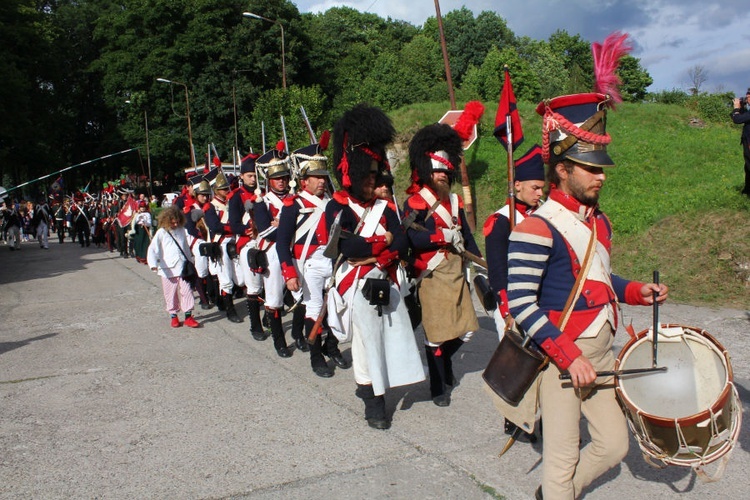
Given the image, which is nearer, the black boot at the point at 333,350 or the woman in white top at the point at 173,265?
the black boot at the point at 333,350

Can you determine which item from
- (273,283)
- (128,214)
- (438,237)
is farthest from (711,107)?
(438,237)

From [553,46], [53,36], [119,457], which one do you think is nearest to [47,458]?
[119,457]

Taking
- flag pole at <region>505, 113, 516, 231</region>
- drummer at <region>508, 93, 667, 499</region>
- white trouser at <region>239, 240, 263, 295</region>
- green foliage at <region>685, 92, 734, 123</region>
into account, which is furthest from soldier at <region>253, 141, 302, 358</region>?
green foliage at <region>685, 92, 734, 123</region>

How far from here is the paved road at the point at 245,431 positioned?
417cm

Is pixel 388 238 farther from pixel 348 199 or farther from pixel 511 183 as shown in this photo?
pixel 511 183

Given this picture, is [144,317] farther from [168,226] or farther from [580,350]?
[580,350]

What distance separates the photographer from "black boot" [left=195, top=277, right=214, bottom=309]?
430 inches

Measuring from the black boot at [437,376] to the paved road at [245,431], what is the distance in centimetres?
7

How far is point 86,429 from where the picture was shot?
17.7 ft

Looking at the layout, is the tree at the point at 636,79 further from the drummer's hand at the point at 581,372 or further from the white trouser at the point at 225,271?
the drummer's hand at the point at 581,372

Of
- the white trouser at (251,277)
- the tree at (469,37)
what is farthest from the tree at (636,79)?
the white trouser at (251,277)

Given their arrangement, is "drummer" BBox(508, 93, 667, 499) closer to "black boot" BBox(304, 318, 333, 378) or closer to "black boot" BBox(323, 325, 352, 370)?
"black boot" BBox(304, 318, 333, 378)

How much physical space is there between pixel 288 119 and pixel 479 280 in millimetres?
21433

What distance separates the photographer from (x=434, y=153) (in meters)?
5.63
